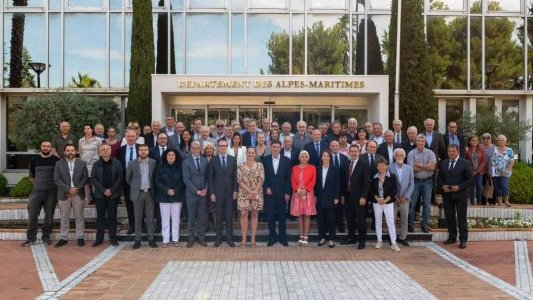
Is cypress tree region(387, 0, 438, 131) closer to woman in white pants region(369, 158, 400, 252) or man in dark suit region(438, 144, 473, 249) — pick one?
man in dark suit region(438, 144, 473, 249)

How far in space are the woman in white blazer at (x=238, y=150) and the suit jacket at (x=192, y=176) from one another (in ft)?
2.48

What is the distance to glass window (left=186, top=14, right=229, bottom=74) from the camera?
60.7 feet

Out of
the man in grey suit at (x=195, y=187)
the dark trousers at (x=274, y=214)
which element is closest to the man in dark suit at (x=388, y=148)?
the dark trousers at (x=274, y=214)

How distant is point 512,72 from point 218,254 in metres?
13.9

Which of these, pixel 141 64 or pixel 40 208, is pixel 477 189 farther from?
pixel 141 64

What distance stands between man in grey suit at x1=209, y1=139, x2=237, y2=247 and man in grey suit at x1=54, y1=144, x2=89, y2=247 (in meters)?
2.38

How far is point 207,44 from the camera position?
18.6m

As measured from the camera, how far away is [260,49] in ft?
61.2

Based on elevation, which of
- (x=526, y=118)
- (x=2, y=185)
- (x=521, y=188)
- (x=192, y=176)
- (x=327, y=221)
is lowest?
(x=327, y=221)

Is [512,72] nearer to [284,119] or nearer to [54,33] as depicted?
[284,119]

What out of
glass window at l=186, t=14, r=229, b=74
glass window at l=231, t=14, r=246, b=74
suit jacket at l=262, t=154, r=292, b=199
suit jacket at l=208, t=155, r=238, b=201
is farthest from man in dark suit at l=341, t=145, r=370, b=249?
glass window at l=186, t=14, r=229, b=74

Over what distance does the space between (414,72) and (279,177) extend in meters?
7.61

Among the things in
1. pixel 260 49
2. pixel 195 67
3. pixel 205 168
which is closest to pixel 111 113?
pixel 195 67

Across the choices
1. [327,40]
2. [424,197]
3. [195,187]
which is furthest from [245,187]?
[327,40]
